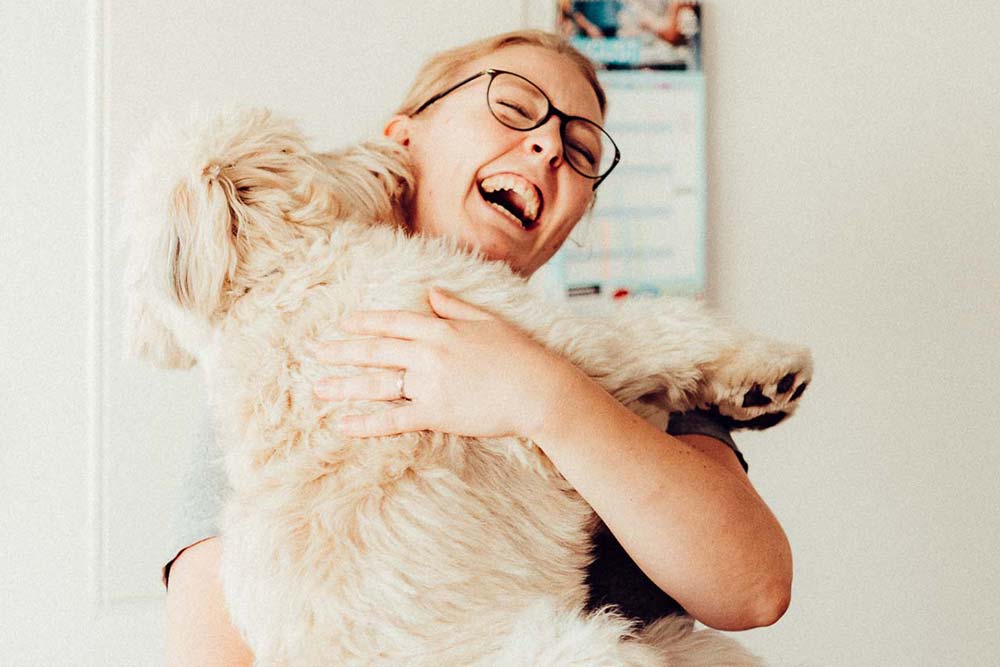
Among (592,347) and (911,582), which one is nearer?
(592,347)

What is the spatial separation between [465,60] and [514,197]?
0.84 feet

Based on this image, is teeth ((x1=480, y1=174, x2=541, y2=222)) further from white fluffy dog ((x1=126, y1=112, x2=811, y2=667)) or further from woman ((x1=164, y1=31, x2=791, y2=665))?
white fluffy dog ((x1=126, y1=112, x2=811, y2=667))

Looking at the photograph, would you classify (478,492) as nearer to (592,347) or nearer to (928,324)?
(592,347)

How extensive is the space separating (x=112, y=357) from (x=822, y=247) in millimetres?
1813

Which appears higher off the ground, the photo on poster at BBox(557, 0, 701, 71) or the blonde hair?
the photo on poster at BBox(557, 0, 701, 71)

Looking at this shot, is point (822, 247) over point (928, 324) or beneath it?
over

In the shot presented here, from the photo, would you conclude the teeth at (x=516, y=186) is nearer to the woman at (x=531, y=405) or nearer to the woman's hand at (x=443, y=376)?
the woman at (x=531, y=405)

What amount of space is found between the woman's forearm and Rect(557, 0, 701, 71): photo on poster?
1.34 meters

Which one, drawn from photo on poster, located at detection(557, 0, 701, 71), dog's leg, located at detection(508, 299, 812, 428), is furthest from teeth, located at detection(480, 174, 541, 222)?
photo on poster, located at detection(557, 0, 701, 71)

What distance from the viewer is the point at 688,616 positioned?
1.15m

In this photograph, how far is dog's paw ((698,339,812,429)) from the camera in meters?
1.05

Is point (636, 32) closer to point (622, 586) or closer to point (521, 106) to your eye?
point (521, 106)

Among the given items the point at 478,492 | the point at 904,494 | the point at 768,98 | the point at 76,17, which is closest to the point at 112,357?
the point at 76,17

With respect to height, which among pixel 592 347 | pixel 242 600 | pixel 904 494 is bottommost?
pixel 904 494
